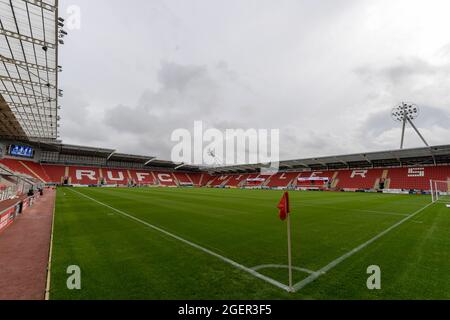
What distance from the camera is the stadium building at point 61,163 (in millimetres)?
14053

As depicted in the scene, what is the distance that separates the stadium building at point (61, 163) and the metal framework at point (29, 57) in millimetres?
51

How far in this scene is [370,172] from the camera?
2158 inches

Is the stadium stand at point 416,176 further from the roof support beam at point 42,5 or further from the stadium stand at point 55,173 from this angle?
the stadium stand at point 55,173

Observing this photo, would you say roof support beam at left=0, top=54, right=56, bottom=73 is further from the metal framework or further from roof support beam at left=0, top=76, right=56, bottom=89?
roof support beam at left=0, top=76, right=56, bottom=89

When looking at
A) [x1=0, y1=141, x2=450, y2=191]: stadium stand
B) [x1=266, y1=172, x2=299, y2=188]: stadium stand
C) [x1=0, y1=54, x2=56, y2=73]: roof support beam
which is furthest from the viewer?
[x1=266, y1=172, x2=299, y2=188]: stadium stand

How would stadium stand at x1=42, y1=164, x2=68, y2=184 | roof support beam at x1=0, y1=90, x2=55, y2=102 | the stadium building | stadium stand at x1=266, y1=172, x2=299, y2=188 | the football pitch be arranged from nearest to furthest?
the football pitch, the stadium building, roof support beam at x1=0, y1=90, x2=55, y2=102, stadium stand at x1=42, y1=164, x2=68, y2=184, stadium stand at x1=266, y1=172, x2=299, y2=188

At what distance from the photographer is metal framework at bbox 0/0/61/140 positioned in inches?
487

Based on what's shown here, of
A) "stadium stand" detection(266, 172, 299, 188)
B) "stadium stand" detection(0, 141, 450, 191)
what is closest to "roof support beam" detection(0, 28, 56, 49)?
"stadium stand" detection(0, 141, 450, 191)

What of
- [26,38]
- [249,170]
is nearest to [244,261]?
[26,38]

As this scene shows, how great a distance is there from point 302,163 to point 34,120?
2358 inches

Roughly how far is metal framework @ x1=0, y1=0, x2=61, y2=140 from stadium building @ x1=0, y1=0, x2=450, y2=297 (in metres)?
0.05

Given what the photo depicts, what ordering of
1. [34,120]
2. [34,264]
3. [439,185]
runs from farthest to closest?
[439,185]
[34,120]
[34,264]

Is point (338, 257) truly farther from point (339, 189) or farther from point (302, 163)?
point (302, 163)
